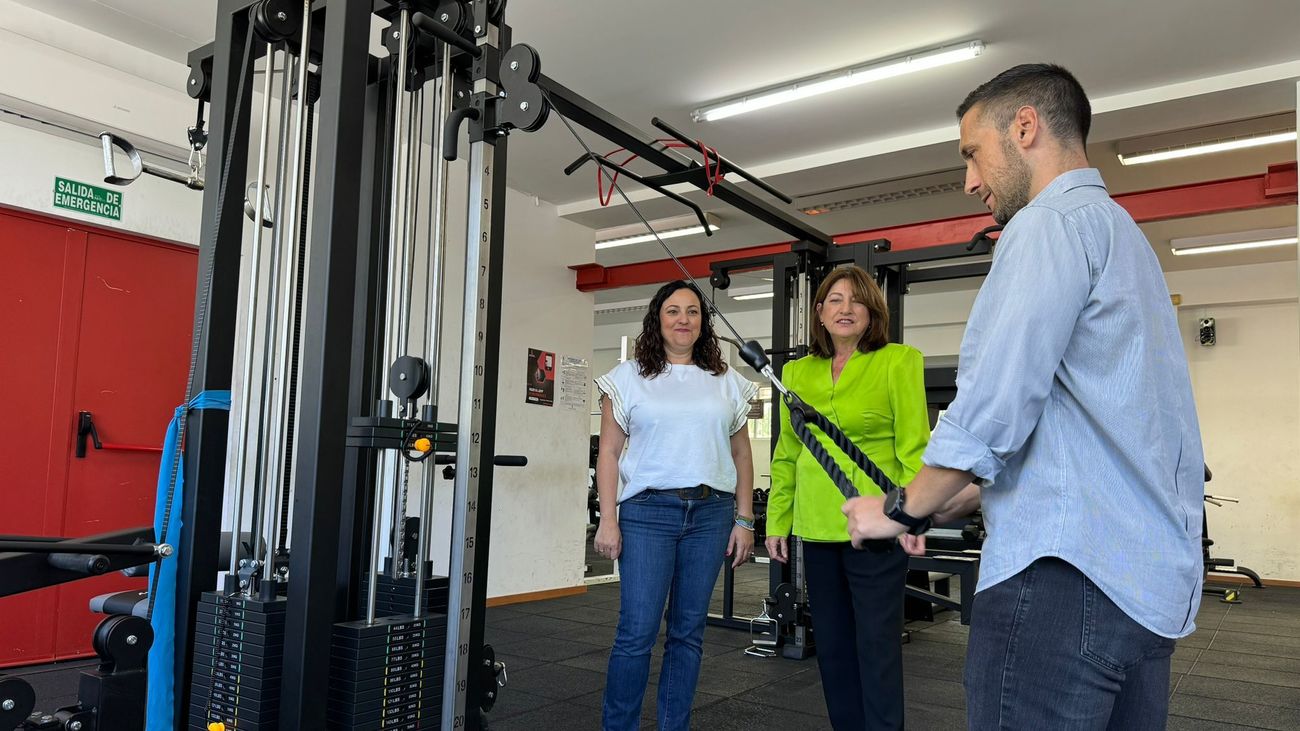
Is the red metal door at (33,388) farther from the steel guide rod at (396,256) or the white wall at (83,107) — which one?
the steel guide rod at (396,256)

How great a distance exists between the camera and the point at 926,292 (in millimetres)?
9688

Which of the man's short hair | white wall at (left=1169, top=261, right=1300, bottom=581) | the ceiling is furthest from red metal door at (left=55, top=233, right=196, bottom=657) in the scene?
white wall at (left=1169, top=261, right=1300, bottom=581)

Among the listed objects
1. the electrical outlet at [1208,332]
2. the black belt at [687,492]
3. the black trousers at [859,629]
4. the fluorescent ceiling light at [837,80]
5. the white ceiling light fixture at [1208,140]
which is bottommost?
the black trousers at [859,629]

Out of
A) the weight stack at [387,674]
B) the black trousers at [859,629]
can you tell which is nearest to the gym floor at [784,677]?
the black trousers at [859,629]

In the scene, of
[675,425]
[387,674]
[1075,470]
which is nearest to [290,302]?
[387,674]

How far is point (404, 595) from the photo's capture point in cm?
175

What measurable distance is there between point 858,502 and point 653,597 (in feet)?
3.61

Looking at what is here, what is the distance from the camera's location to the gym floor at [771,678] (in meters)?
3.03

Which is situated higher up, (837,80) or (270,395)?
Result: (837,80)

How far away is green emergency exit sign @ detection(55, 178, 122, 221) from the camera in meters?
3.85

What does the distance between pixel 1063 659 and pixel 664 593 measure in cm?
131

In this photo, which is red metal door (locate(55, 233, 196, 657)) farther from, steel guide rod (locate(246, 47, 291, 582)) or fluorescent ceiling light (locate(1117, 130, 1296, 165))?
fluorescent ceiling light (locate(1117, 130, 1296, 165))

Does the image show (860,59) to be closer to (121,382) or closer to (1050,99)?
(1050,99)

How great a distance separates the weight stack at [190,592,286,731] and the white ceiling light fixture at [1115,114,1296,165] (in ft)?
17.3
